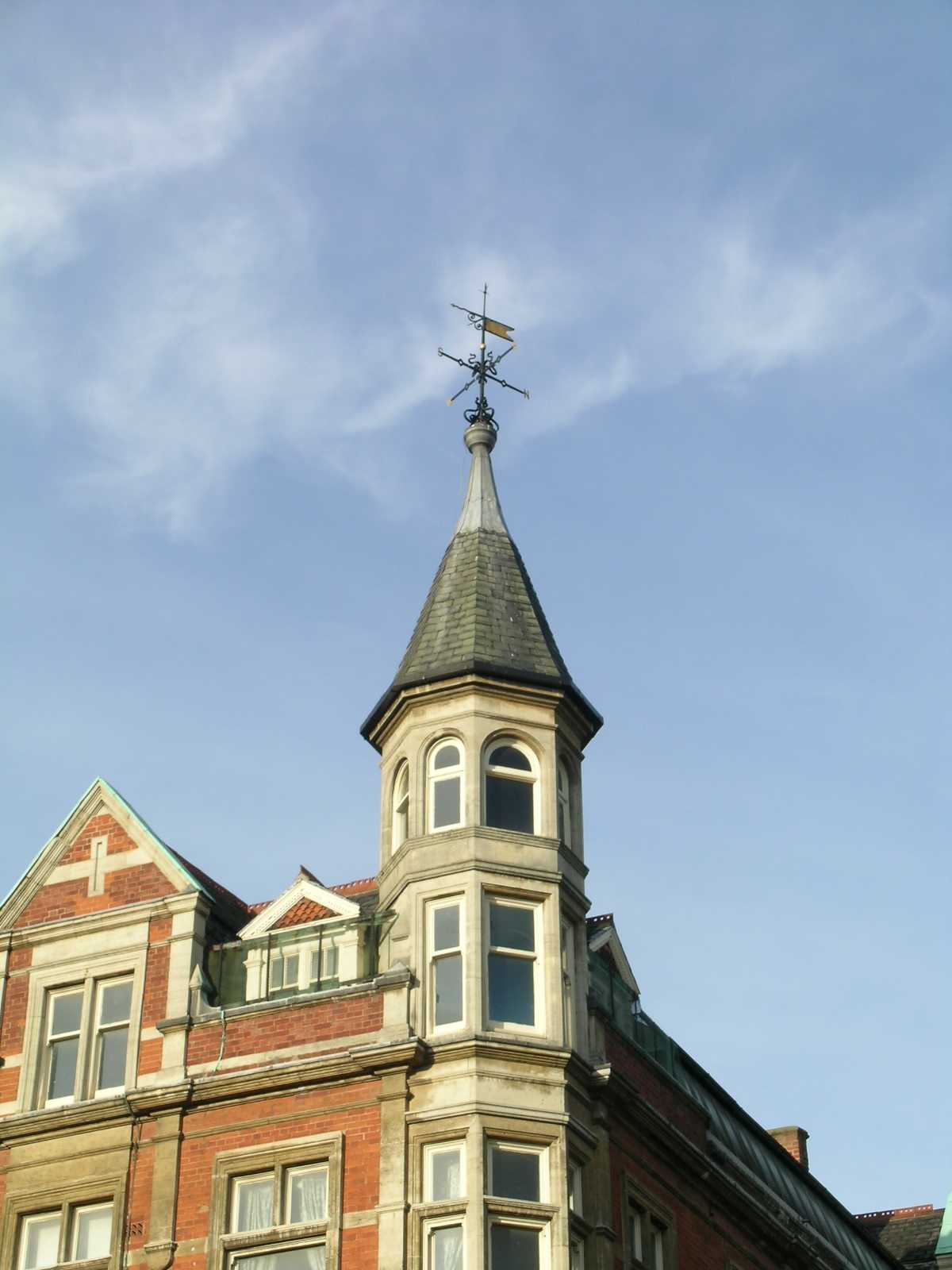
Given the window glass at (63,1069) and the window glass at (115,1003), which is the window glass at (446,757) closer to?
the window glass at (115,1003)

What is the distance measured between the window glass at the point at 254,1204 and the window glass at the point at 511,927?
4.91 meters

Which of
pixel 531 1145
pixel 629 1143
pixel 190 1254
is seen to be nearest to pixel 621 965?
pixel 629 1143

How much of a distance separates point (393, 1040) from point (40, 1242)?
664 cm

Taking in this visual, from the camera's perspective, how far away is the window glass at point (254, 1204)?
112 ft

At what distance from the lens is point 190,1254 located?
34094 mm

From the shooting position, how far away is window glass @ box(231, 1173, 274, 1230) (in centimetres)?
3412

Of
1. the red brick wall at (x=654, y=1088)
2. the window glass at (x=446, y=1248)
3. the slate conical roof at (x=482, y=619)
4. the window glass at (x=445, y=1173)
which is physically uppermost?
the slate conical roof at (x=482, y=619)

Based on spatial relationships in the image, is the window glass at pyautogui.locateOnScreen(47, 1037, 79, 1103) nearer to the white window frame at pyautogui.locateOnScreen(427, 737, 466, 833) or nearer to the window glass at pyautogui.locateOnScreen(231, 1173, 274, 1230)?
the window glass at pyautogui.locateOnScreen(231, 1173, 274, 1230)

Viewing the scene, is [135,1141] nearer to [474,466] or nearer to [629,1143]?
[629,1143]

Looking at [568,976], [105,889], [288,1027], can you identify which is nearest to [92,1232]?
[288,1027]

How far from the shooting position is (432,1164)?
33344 millimetres

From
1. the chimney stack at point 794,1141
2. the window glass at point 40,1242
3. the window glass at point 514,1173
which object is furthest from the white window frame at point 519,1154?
the chimney stack at point 794,1141

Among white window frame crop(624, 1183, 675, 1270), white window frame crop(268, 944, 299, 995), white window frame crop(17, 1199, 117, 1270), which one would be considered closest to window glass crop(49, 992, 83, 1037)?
white window frame crop(17, 1199, 117, 1270)

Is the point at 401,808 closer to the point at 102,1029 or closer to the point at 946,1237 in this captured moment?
the point at 102,1029
